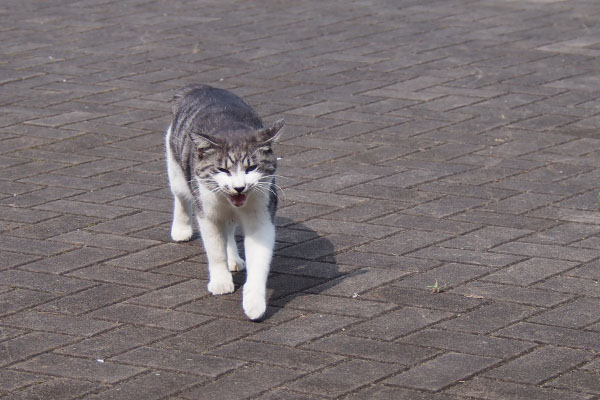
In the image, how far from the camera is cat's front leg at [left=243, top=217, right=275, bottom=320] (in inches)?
209

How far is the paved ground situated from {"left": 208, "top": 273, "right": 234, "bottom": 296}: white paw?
0.06m

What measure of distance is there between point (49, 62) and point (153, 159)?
2.81 m

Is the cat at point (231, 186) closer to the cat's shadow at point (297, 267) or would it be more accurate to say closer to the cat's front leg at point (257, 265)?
the cat's front leg at point (257, 265)

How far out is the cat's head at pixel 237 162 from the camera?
536 centimetres

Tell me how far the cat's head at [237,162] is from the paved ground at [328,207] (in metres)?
0.60

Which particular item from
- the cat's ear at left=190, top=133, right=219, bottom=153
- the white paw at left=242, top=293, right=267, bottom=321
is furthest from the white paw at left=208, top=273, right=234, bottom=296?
the cat's ear at left=190, top=133, right=219, bottom=153

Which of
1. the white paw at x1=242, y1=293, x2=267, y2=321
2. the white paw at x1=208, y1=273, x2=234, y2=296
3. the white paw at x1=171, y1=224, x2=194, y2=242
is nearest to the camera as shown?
the white paw at x1=242, y1=293, x2=267, y2=321

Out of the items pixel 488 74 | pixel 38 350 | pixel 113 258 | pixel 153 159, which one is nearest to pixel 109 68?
pixel 153 159

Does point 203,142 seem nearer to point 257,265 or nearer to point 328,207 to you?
point 257,265

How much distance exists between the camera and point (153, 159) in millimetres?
7836

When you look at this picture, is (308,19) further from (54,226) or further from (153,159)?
(54,226)

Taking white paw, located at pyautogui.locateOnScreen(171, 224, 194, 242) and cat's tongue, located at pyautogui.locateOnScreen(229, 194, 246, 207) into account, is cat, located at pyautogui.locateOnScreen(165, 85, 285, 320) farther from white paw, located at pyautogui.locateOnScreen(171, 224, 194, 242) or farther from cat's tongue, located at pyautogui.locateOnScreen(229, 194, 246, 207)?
white paw, located at pyautogui.locateOnScreen(171, 224, 194, 242)

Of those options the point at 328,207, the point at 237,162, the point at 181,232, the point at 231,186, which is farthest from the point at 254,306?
the point at 328,207

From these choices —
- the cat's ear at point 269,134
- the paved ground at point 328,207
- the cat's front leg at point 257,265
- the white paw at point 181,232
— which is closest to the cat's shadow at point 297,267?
the paved ground at point 328,207
